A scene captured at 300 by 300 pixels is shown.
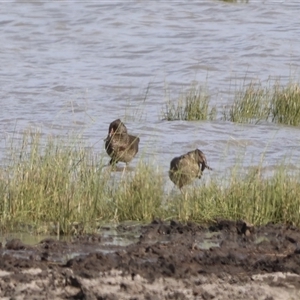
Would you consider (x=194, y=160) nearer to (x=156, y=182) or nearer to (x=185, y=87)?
(x=156, y=182)

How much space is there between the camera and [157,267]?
6.11 metres

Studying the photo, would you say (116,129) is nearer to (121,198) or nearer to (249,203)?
(121,198)

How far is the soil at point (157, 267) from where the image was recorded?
5762mm

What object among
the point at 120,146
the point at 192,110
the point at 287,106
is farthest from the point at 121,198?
the point at 287,106

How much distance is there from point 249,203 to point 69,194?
4.69 feet

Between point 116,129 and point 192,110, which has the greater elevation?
point 116,129

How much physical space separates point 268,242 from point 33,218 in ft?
6.19

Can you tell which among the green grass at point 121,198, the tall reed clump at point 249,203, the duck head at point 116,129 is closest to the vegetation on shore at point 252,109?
the duck head at point 116,129

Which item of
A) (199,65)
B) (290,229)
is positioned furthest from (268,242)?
(199,65)

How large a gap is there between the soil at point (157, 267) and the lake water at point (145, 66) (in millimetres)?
2234

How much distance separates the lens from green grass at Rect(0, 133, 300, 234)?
748 cm

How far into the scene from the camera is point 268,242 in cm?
691

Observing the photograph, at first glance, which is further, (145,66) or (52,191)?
(145,66)

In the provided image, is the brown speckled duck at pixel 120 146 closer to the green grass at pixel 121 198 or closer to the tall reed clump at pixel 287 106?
the green grass at pixel 121 198
